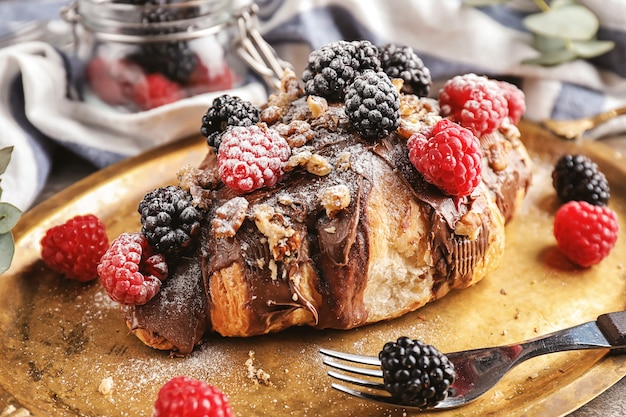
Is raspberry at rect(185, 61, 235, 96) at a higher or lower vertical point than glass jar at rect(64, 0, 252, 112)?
lower

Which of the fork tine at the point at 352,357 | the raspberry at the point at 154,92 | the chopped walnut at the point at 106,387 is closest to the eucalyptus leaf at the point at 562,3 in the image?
the raspberry at the point at 154,92

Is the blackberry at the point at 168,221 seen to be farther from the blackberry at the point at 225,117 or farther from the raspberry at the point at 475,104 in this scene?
the raspberry at the point at 475,104

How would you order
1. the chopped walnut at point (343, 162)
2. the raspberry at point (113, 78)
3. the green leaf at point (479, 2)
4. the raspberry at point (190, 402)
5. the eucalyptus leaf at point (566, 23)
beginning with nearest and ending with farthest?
the raspberry at point (190, 402)
the chopped walnut at point (343, 162)
the raspberry at point (113, 78)
the eucalyptus leaf at point (566, 23)
the green leaf at point (479, 2)

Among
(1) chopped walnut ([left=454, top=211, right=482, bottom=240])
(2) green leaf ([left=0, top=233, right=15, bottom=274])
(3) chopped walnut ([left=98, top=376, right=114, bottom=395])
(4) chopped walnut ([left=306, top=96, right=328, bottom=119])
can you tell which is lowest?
(3) chopped walnut ([left=98, top=376, right=114, bottom=395])

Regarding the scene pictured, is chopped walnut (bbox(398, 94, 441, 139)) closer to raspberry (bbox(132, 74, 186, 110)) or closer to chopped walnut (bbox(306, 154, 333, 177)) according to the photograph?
chopped walnut (bbox(306, 154, 333, 177))

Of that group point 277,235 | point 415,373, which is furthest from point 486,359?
point 277,235

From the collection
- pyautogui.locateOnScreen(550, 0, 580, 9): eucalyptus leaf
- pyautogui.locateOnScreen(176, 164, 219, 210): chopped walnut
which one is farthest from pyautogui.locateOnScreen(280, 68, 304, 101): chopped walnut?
pyautogui.locateOnScreen(550, 0, 580, 9): eucalyptus leaf

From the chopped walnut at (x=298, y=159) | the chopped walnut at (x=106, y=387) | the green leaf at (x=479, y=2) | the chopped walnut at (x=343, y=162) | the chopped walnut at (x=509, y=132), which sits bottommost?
the green leaf at (x=479, y=2)
